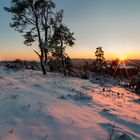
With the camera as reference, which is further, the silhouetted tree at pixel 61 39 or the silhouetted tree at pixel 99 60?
the silhouetted tree at pixel 99 60

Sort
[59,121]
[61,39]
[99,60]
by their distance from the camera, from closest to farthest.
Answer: [59,121]
[61,39]
[99,60]

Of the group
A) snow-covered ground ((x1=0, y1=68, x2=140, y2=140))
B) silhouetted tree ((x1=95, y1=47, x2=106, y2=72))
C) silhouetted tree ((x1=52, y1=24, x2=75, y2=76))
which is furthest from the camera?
silhouetted tree ((x1=95, y1=47, x2=106, y2=72))

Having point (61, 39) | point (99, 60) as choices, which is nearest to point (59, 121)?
point (61, 39)

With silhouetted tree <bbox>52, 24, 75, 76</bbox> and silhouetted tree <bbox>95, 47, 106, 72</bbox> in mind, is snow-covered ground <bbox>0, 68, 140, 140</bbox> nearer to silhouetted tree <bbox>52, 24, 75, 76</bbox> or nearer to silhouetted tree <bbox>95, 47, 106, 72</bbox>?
silhouetted tree <bbox>52, 24, 75, 76</bbox>

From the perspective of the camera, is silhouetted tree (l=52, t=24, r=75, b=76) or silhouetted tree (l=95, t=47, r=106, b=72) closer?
silhouetted tree (l=52, t=24, r=75, b=76)

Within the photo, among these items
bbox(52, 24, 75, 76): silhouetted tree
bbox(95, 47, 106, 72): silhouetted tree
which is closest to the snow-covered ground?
bbox(52, 24, 75, 76): silhouetted tree

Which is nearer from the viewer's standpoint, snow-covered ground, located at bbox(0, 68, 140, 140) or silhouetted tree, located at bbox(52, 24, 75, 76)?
snow-covered ground, located at bbox(0, 68, 140, 140)

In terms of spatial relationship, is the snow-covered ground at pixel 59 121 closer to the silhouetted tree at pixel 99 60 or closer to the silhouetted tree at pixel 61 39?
the silhouetted tree at pixel 61 39

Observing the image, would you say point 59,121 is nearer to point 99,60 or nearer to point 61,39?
point 61,39

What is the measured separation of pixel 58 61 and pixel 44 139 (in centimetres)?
2535

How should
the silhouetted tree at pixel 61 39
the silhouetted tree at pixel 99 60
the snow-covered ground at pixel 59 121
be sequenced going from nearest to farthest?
the snow-covered ground at pixel 59 121 < the silhouetted tree at pixel 61 39 < the silhouetted tree at pixel 99 60

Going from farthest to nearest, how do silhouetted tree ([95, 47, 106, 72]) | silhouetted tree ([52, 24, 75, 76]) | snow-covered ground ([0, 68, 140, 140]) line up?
1. silhouetted tree ([95, 47, 106, 72])
2. silhouetted tree ([52, 24, 75, 76])
3. snow-covered ground ([0, 68, 140, 140])

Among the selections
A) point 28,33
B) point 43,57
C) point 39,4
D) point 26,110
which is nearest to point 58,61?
point 43,57

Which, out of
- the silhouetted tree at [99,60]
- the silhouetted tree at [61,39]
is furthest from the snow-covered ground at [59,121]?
the silhouetted tree at [99,60]
